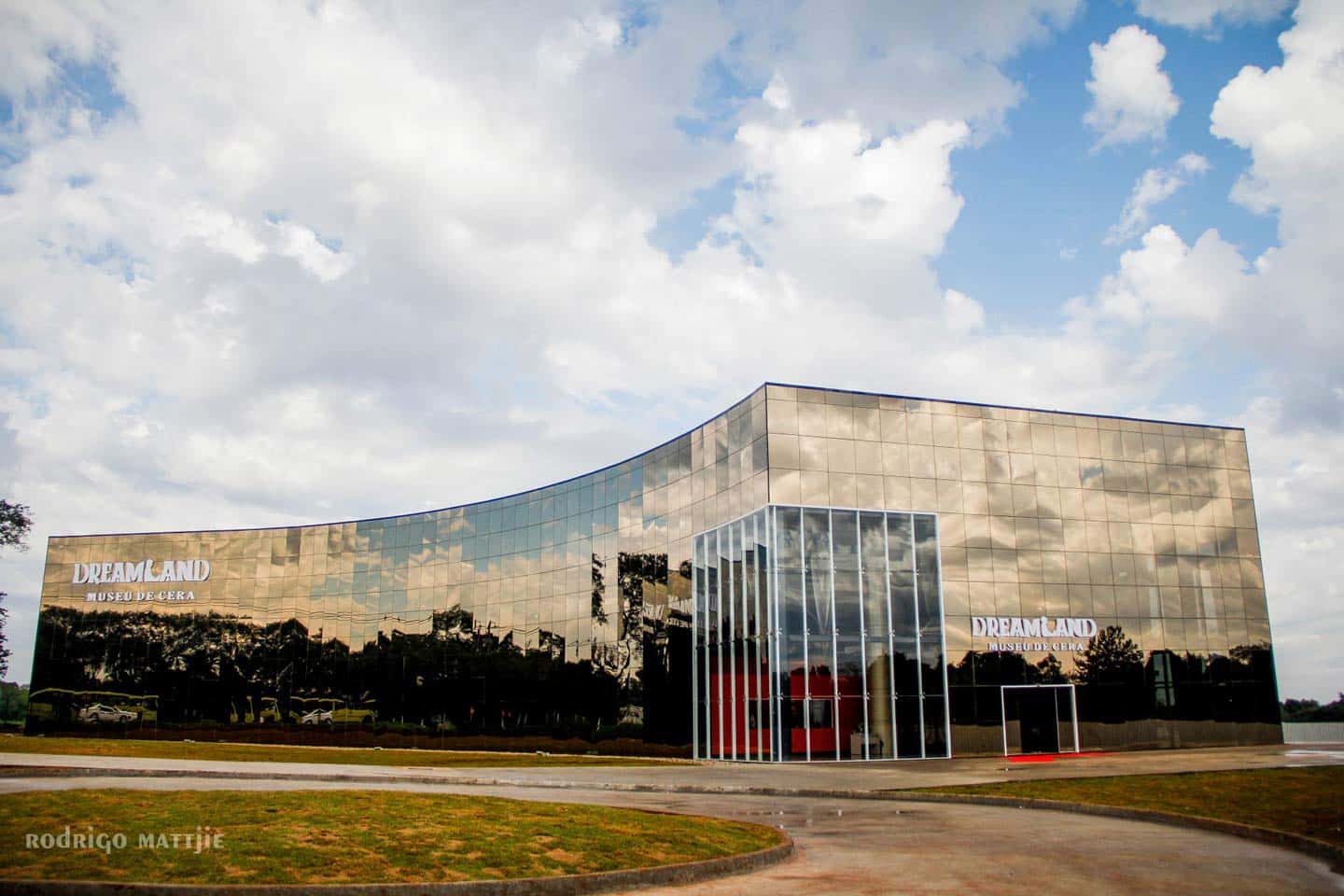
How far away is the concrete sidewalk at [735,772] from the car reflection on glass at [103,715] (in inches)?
1364

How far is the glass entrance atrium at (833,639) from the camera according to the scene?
40.3 metres

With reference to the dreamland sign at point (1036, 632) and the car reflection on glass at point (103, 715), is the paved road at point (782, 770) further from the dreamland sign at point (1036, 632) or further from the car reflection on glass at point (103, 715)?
the car reflection on glass at point (103, 715)

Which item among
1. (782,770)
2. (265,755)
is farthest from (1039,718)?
(265,755)

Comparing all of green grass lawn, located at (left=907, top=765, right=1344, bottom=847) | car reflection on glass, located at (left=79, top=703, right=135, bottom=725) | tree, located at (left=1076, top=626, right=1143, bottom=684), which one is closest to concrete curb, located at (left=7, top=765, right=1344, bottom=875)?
green grass lawn, located at (left=907, top=765, right=1344, bottom=847)

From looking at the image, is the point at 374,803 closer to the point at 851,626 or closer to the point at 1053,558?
the point at 851,626

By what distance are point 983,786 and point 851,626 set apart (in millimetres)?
15172

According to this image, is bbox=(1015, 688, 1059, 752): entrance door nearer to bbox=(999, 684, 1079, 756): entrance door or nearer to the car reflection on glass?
bbox=(999, 684, 1079, 756): entrance door

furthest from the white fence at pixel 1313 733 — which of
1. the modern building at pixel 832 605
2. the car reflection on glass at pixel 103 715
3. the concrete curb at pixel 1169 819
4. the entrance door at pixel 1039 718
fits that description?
the car reflection on glass at pixel 103 715

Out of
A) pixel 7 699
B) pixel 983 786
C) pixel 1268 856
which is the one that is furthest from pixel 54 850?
pixel 7 699

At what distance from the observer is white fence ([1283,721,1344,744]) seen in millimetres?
51562

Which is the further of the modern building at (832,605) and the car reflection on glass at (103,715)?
the car reflection on glass at (103,715)

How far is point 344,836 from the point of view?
559 inches

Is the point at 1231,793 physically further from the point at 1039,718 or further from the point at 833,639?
the point at 1039,718

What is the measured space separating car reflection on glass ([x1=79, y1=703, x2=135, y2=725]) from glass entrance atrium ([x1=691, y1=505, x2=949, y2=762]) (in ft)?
147
